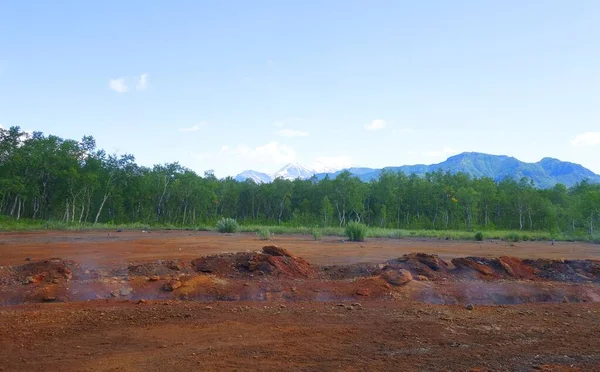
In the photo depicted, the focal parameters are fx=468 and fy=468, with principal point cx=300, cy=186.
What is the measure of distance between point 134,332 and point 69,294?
360 centimetres

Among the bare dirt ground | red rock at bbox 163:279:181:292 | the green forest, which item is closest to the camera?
the bare dirt ground

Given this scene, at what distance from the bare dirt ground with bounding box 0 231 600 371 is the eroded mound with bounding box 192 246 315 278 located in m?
0.04

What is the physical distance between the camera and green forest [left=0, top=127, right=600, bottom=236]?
4988cm

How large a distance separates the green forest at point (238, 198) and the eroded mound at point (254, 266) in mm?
37214

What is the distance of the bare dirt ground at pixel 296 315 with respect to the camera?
6352 mm

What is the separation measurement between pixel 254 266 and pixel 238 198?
67.3m

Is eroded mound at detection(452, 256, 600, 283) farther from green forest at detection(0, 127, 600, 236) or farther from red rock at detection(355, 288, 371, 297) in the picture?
green forest at detection(0, 127, 600, 236)

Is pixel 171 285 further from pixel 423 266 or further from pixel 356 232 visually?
pixel 356 232

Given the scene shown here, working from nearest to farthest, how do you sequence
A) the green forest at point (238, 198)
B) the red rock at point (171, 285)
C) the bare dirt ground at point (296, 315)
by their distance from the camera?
1. the bare dirt ground at point (296, 315)
2. the red rock at point (171, 285)
3. the green forest at point (238, 198)

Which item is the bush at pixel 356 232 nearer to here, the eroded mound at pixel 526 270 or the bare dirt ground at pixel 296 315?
the eroded mound at pixel 526 270

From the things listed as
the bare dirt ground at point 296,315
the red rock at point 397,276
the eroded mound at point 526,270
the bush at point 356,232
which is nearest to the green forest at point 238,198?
the bush at point 356,232

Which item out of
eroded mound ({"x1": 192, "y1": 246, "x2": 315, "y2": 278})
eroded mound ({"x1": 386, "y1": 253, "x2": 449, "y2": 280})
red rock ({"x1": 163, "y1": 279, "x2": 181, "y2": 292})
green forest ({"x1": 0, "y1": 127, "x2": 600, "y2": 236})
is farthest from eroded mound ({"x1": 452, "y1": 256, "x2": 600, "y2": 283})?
green forest ({"x1": 0, "y1": 127, "x2": 600, "y2": 236})

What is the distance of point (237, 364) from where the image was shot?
19.8 feet

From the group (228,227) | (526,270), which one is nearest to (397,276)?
(526,270)
